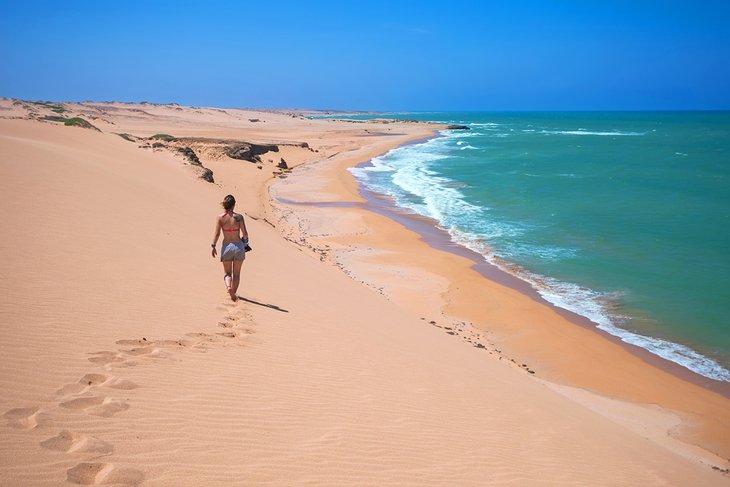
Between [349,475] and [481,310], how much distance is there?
30.5 feet

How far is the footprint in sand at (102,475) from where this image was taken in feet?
10.6

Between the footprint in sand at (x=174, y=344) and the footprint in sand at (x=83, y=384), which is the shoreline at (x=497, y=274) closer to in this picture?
the footprint in sand at (x=174, y=344)

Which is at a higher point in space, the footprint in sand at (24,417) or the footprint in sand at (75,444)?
the footprint in sand at (24,417)

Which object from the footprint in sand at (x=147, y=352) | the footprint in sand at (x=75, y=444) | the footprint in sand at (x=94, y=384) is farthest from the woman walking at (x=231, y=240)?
the footprint in sand at (x=75, y=444)

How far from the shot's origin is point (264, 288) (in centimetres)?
970

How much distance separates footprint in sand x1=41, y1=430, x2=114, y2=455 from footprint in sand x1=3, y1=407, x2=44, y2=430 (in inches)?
9.0

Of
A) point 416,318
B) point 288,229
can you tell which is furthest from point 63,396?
point 288,229

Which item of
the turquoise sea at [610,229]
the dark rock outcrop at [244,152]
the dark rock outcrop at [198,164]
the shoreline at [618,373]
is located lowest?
the shoreline at [618,373]

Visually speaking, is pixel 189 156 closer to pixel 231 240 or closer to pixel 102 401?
pixel 231 240

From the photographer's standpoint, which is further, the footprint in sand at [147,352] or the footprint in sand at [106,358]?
the footprint in sand at [147,352]

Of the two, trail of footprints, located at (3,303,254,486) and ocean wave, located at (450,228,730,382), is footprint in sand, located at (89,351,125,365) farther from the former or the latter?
ocean wave, located at (450,228,730,382)

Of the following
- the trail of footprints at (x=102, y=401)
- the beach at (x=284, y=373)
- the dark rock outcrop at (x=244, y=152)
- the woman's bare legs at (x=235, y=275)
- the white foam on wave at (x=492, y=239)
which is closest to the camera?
the trail of footprints at (x=102, y=401)

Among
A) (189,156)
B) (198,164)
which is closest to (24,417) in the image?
(198,164)

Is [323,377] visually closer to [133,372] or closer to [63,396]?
[133,372]
